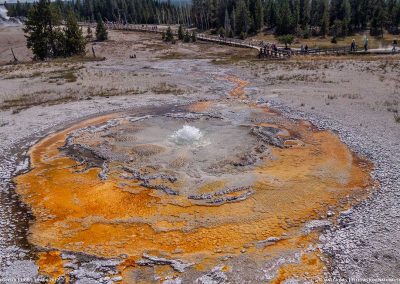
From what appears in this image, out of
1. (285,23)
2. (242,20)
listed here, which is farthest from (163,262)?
(285,23)

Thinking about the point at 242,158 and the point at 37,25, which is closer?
the point at 242,158

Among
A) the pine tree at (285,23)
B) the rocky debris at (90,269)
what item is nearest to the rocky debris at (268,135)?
the rocky debris at (90,269)

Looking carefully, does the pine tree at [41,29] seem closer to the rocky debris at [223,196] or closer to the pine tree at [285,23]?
the rocky debris at [223,196]

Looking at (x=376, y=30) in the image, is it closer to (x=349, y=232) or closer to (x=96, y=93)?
(x=96, y=93)

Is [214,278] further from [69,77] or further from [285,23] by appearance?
[285,23]

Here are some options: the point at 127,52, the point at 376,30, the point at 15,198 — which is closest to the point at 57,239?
the point at 15,198
